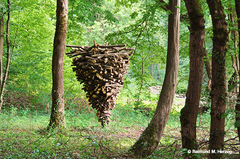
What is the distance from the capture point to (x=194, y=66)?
331 centimetres

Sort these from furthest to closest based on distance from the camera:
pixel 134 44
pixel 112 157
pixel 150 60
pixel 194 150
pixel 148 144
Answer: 1. pixel 150 60
2. pixel 134 44
3. pixel 148 144
4. pixel 112 157
5. pixel 194 150

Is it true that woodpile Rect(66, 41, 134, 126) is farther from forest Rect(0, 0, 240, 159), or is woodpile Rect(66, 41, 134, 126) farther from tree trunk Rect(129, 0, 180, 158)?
tree trunk Rect(129, 0, 180, 158)

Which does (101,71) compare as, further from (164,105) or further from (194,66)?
(194,66)

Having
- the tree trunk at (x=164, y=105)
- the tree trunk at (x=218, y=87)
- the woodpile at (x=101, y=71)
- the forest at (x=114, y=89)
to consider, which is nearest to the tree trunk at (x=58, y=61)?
the forest at (x=114, y=89)

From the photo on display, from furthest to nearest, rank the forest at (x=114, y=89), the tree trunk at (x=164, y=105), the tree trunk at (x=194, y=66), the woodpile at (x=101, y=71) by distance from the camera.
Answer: the woodpile at (x=101, y=71)
the tree trunk at (x=164, y=105)
the tree trunk at (x=194, y=66)
the forest at (x=114, y=89)

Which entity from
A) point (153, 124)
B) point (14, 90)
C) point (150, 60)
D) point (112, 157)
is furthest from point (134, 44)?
point (14, 90)

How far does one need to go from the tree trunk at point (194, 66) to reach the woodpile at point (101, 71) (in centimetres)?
322

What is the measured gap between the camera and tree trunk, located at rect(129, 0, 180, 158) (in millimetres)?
4281

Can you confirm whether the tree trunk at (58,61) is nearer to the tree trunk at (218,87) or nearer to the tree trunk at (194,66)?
the tree trunk at (194,66)

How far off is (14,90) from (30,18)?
4036 millimetres

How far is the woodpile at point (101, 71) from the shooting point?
6148 mm

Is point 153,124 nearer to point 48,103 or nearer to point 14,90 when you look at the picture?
point 48,103

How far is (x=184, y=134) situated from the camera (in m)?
3.40

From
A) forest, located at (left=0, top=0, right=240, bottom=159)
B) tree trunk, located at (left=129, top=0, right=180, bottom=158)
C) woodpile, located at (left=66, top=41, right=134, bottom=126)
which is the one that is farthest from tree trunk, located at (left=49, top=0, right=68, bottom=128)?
tree trunk, located at (left=129, top=0, right=180, bottom=158)
